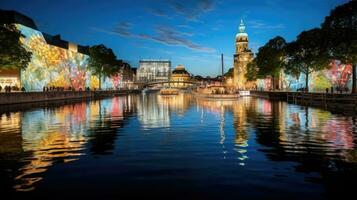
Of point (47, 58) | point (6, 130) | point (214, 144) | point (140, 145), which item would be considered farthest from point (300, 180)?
point (47, 58)

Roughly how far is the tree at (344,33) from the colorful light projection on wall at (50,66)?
64.7 meters

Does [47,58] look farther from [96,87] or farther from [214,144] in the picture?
[214,144]

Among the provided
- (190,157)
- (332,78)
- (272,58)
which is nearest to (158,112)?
(190,157)

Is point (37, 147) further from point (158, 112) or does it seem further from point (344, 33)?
point (344, 33)

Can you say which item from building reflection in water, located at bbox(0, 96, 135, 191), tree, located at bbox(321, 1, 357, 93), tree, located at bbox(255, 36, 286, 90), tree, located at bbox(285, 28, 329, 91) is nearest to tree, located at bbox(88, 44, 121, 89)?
tree, located at bbox(255, 36, 286, 90)

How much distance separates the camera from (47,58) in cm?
11525

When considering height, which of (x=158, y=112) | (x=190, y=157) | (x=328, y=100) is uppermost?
(x=328, y=100)

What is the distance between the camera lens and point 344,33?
6944 cm

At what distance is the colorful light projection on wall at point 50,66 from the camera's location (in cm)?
10269

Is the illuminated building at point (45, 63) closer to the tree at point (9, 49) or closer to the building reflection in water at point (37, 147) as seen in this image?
the tree at point (9, 49)

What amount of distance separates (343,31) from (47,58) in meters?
78.5

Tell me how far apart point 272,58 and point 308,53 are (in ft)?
101

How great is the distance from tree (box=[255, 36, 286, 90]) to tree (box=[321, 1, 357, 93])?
148 ft

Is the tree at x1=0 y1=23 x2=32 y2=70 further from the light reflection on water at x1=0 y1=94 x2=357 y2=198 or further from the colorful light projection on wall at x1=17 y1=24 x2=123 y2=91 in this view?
the light reflection on water at x1=0 y1=94 x2=357 y2=198
